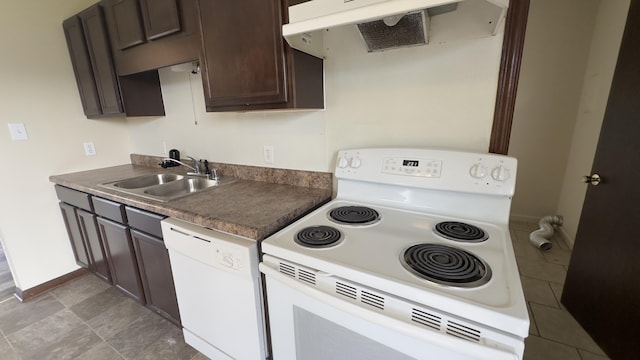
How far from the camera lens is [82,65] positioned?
2.08 m

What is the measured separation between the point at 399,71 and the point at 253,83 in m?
0.70

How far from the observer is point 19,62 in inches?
75.2

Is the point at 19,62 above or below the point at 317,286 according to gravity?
above

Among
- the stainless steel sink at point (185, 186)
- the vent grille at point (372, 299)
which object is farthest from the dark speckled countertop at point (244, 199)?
the vent grille at point (372, 299)

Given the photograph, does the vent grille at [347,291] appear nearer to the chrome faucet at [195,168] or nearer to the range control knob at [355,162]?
the range control knob at [355,162]

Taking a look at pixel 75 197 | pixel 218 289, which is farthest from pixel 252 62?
pixel 75 197

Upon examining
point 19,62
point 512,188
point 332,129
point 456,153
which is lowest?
point 512,188

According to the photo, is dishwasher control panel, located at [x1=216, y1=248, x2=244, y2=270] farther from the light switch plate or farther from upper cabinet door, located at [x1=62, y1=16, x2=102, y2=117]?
the light switch plate

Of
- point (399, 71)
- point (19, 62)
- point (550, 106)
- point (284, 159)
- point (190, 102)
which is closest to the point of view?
point (399, 71)

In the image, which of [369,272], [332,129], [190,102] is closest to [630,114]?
[332,129]

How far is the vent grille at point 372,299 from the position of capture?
747 millimetres

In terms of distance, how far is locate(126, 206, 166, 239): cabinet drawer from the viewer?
139cm

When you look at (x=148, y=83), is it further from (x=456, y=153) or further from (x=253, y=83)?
(x=456, y=153)

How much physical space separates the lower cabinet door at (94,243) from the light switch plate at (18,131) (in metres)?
0.67
